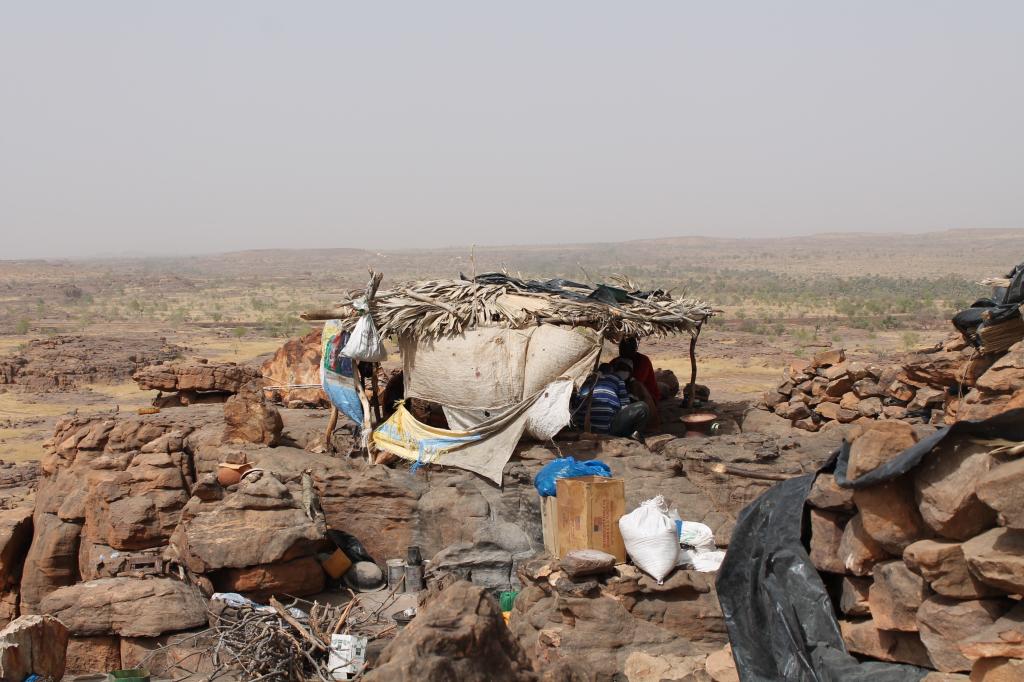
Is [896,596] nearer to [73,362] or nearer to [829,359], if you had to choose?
[829,359]

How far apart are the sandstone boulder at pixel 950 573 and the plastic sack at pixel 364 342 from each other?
704cm

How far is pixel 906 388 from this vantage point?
9.75 meters

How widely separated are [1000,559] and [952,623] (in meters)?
0.43

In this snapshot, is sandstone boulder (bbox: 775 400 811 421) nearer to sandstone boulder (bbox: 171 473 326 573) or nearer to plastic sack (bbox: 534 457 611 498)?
plastic sack (bbox: 534 457 611 498)

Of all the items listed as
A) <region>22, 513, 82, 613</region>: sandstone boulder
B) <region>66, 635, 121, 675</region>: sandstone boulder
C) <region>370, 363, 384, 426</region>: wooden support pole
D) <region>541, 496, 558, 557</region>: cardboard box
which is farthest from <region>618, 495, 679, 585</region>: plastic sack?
<region>22, 513, 82, 613</region>: sandstone boulder

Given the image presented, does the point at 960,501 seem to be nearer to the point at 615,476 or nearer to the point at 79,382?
the point at 615,476

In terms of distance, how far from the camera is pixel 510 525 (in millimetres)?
9102

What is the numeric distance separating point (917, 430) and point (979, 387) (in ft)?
9.92

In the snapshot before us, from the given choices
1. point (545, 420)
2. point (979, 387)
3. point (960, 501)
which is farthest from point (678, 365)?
point (960, 501)

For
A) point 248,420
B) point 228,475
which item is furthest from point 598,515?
point 248,420

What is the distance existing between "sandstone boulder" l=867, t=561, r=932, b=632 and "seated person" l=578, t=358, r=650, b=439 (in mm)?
5532

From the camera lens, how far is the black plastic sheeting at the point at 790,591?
4.23 m

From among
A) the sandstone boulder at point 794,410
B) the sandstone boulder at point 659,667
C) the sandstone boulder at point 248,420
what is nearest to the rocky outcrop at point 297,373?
the sandstone boulder at point 248,420

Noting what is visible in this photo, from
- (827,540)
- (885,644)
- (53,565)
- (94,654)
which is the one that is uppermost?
(827,540)
